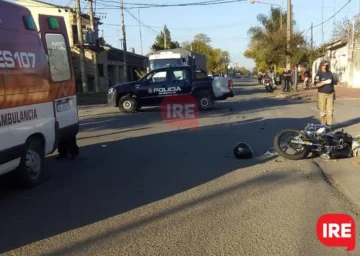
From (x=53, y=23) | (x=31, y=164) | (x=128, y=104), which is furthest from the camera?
(x=128, y=104)

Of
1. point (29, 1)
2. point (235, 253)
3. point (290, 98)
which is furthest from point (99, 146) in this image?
point (29, 1)

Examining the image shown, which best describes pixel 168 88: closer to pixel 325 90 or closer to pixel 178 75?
pixel 178 75

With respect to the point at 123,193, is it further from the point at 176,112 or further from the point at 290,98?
the point at 290,98

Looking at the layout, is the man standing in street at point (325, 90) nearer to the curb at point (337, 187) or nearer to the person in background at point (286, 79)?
the curb at point (337, 187)

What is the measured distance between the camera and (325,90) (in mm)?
A: 11547

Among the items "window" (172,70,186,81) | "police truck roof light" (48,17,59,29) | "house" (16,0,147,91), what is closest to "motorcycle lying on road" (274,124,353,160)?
"police truck roof light" (48,17,59,29)

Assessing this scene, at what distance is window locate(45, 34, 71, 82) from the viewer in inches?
313

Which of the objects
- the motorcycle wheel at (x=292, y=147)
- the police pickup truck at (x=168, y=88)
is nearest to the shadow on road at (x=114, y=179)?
the motorcycle wheel at (x=292, y=147)

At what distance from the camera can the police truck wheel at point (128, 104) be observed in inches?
790

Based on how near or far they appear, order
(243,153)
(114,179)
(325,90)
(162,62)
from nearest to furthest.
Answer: (114,179) < (243,153) < (325,90) < (162,62)

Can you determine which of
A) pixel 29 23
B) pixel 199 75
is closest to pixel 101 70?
pixel 199 75

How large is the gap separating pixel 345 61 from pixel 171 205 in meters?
36.0

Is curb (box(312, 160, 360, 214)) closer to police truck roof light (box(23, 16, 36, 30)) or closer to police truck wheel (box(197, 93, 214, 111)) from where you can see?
police truck roof light (box(23, 16, 36, 30))

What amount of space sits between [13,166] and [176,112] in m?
13.6
